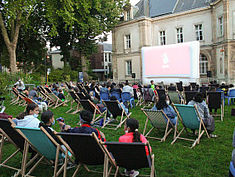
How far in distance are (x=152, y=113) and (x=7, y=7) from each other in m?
15.8

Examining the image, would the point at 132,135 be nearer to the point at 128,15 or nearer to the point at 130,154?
the point at 130,154

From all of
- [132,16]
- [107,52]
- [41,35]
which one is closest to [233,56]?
[132,16]

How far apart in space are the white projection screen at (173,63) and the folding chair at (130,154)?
54.5 feet

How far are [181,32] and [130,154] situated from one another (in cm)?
2468

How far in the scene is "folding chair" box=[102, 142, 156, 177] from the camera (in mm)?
2627

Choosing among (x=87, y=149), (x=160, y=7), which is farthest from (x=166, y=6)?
(x=87, y=149)

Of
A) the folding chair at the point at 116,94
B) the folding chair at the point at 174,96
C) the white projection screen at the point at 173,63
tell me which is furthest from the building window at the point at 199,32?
the folding chair at the point at 116,94

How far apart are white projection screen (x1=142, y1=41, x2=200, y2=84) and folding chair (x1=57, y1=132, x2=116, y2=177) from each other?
16.7m

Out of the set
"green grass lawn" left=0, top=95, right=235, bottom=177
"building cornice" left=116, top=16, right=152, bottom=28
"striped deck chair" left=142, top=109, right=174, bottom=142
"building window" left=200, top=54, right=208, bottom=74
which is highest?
"building cornice" left=116, top=16, right=152, bottom=28

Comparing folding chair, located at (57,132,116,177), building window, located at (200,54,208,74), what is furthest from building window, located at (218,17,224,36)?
folding chair, located at (57,132,116,177)

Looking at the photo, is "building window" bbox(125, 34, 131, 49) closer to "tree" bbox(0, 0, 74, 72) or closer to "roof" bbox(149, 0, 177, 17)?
"roof" bbox(149, 0, 177, 17)

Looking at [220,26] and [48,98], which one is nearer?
[48,98]

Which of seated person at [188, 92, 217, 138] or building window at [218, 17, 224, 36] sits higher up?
building window at [218, 17, 224, 36]

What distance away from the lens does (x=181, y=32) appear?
Result: 2528 centimetres
